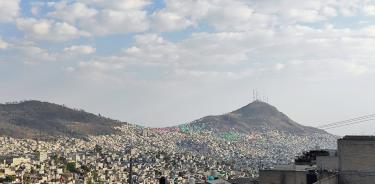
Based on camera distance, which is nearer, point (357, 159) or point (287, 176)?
point (357, 159)

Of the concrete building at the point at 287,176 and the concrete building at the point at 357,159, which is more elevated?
the concrete building at the point at 357,159

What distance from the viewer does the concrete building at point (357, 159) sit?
1278 inches

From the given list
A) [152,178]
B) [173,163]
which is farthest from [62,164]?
[173,163]

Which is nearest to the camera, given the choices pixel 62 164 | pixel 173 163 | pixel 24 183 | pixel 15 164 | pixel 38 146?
pixel 24 183

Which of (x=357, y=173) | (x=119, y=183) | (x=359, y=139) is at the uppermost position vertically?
(x=359, y=139)

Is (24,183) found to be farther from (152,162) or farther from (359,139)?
(152,162)

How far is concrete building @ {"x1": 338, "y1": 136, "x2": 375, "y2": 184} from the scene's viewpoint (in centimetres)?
3247

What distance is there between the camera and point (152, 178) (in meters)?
121

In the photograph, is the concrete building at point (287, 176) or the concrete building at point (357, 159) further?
the concrete building at point (287, 176)

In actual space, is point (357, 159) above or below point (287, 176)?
above

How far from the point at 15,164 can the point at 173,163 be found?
56.8 m

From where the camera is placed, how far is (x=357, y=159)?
32781mm

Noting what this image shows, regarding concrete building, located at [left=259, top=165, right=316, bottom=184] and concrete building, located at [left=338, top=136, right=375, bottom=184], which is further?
concrete building, located at [left=259, top=165, right=316, bottom=184]

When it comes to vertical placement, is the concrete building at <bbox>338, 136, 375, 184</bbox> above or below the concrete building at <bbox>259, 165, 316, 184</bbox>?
above
